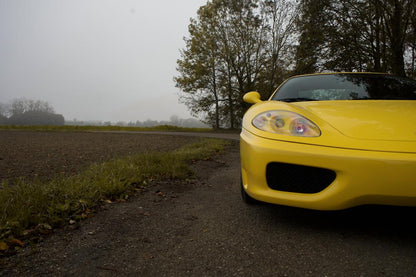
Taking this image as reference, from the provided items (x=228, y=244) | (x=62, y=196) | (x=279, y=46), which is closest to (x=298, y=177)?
(x=228, y=244)

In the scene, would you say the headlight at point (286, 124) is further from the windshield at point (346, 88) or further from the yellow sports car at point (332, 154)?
the windshield at point (346, 88)

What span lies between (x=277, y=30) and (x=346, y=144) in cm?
1643

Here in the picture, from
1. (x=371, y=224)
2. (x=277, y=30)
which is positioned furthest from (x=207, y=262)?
(x=277, y=30)

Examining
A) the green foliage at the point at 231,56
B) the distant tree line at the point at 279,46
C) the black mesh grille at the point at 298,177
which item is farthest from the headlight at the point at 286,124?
the green foliage at the point at 231,56

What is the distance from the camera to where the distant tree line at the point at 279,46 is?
8484mm

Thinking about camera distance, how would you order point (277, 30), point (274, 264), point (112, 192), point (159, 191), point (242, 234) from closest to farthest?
point (274, 264) < point (242, 234) < point (112, 192) < point (159, 191) < point (277, 30)

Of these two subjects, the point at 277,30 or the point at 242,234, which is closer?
the point at 242,234

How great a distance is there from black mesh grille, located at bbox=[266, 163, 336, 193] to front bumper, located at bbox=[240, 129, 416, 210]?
1.2 inches

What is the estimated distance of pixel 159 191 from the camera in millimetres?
2707

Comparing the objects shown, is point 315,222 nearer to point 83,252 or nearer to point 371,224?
point 371,224

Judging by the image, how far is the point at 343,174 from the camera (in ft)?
4.65

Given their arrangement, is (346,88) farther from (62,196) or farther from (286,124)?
(62,196)

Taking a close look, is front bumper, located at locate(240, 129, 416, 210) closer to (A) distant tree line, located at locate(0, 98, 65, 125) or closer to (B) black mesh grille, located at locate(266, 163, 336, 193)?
(B) black mesh grille, located at locate(266, 163, 336, 193)

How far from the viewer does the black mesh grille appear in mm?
1519
